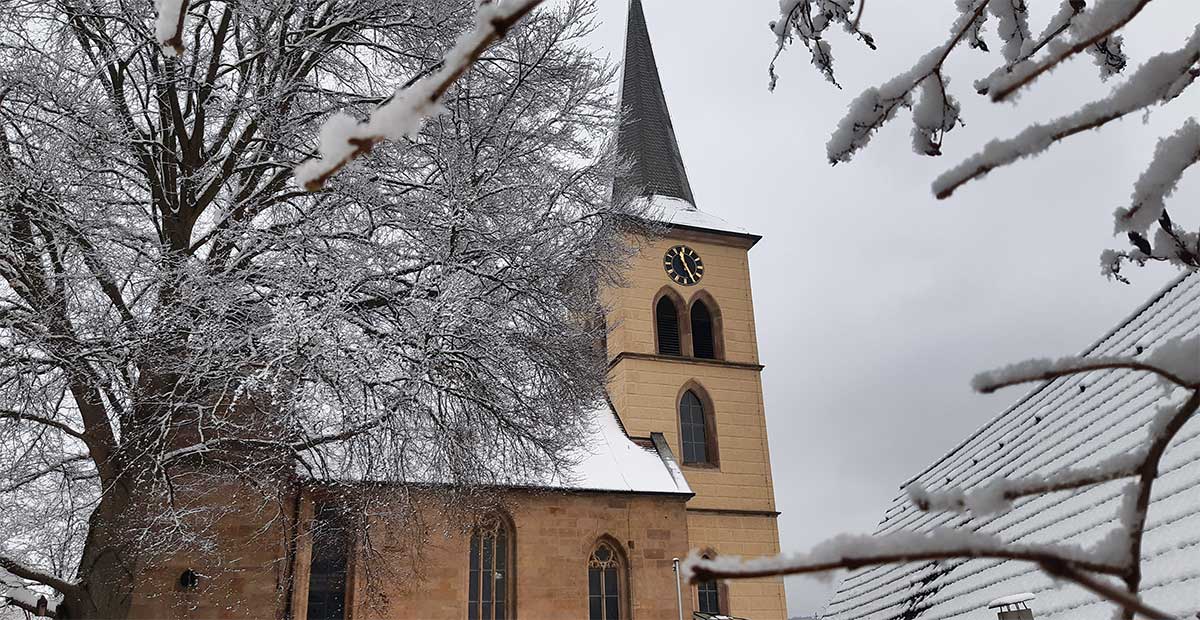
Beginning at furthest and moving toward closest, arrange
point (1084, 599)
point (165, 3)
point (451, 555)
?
1. point (451, 555)
2. point (1084, 599)
3. point (165, 3)

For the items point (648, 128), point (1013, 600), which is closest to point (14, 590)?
point (1013, 600)

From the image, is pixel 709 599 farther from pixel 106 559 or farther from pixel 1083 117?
pixel 1083 117

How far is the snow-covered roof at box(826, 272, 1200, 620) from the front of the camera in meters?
5.15

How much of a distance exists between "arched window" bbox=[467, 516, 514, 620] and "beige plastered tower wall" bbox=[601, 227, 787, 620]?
6.20 m

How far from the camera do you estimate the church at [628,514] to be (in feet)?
42.5

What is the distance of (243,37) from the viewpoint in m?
9.66

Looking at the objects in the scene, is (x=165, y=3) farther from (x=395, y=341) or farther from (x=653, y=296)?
(x=653, y=296)

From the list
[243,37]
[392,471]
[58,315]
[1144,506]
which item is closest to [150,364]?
[58,315]

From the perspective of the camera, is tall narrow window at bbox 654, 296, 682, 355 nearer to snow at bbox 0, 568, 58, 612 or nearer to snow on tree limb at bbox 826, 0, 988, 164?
snow at bbox 0, 568, 58, 612

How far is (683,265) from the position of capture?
2688cm

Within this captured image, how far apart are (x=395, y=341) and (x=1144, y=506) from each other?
24.6 ft

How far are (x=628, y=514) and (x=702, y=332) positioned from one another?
965 cm

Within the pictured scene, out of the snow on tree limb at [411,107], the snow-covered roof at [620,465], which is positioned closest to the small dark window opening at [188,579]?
the snow-covered roof at [620,465]

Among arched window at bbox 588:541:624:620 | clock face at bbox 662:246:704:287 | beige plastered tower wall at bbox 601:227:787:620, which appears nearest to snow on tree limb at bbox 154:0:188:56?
arched window at bbox 588:541:624:620
